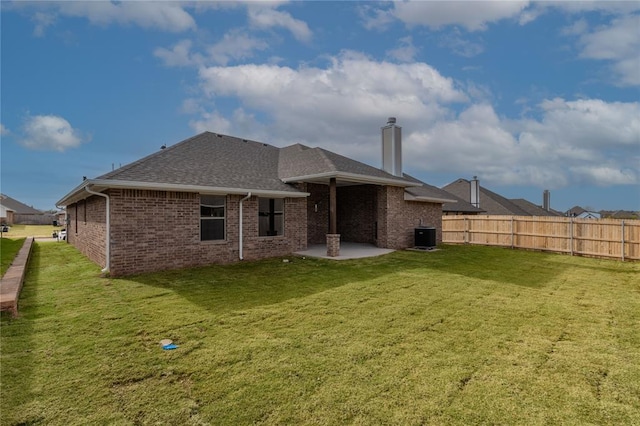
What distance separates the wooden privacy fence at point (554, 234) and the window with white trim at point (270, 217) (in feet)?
37.1

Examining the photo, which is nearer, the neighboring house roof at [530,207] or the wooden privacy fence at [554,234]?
the wooden privacy fence at [554,234]

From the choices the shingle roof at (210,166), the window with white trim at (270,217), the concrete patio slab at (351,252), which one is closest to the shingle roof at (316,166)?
the shingle roof at (210,166)

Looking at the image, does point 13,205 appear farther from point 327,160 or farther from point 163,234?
point 327,160

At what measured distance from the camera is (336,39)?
1251 centimetres

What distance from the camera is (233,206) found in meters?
11.3

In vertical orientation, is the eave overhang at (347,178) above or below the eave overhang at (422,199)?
above

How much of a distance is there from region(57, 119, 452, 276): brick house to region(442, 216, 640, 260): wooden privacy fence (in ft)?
6.62

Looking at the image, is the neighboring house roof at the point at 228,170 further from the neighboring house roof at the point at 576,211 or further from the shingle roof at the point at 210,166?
the neighboring house roof at the point at 576,211

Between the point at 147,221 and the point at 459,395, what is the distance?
9.07 m

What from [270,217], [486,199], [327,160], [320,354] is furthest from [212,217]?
[486,199]

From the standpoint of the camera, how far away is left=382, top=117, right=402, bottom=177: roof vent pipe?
16.1 metres

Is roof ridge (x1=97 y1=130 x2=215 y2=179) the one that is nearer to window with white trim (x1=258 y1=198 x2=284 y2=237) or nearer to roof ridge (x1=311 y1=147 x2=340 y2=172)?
window with white trim (x1=258 y1=198 x2=284 y2=237)

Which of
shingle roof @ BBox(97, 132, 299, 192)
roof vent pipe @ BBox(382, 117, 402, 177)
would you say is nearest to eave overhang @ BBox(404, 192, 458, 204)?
roof vent pipe @ BBox(382, 117, 402, 177)

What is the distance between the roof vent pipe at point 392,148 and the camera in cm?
1612
